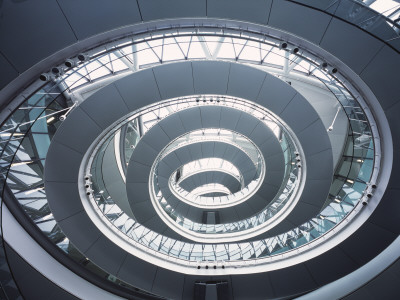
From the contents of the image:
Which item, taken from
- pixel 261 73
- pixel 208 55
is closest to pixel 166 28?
pixel 208 55

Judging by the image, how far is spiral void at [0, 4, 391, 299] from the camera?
8.31 metres

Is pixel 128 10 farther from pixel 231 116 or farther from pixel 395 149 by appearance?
pixel 231 116

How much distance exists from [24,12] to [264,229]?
19.5 m

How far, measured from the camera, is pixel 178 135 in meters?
20.3

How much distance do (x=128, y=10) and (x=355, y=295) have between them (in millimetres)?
12177

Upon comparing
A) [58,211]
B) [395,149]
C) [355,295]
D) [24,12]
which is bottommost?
[355,295]

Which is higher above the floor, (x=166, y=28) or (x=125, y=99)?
(x=125, y=99)

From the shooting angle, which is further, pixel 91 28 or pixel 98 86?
pixel 98 86

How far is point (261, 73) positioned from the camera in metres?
13.3

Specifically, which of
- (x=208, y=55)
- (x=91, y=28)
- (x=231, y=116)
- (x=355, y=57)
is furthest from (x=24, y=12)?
(x=231, y=116)

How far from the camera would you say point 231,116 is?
65.6ft

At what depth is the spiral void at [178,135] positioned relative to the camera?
831 centimetres

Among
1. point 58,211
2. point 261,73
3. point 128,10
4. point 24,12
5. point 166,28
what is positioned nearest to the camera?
point 24,12

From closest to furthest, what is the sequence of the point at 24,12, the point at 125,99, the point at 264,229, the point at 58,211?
the point at 24,12, the point at 58,211, the point at 125,99, the point at 264,229
